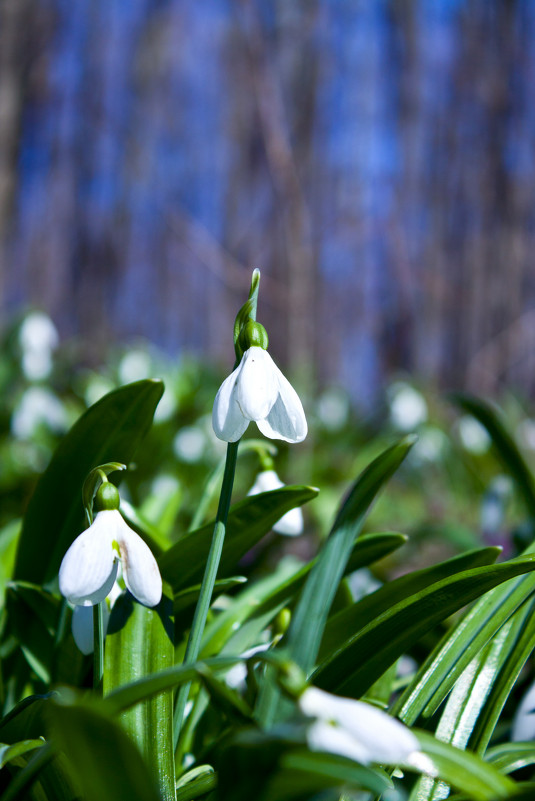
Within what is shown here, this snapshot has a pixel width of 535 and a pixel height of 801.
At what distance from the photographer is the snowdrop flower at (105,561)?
65 cm

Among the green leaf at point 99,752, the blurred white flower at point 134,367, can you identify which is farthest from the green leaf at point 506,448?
the blurred white flower at point 134,367

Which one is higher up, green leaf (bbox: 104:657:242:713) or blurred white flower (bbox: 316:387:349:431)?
blurred white flower (bbox: 316:387:349:431)

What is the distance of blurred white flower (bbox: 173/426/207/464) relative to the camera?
123 inches

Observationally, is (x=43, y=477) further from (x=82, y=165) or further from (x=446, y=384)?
(x=82, y=165)

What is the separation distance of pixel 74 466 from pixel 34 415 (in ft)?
7.67

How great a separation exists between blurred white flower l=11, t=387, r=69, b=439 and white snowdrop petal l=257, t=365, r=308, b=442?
262cm

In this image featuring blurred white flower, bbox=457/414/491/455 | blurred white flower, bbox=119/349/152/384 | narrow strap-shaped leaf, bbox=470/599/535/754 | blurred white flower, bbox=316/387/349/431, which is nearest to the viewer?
narrow strap-shaped leaf, bbox=470/599/535/754

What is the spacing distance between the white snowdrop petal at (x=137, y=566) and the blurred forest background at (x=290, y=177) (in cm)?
276

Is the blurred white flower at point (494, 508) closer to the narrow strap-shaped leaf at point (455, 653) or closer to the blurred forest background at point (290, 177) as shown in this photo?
the blurred forest background at point (290, 177)

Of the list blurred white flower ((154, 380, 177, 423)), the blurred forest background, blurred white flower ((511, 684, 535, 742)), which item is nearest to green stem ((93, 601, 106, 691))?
blurred white flower ((511, 684, 535, 742))

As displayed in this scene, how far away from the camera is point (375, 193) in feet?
22.4

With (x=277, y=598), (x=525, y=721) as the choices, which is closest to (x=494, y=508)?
(x=525, y=721)

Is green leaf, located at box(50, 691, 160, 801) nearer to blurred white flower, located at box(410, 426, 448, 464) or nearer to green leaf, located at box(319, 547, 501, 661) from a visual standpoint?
green leaf, located at box(319, 547, 501, 661)

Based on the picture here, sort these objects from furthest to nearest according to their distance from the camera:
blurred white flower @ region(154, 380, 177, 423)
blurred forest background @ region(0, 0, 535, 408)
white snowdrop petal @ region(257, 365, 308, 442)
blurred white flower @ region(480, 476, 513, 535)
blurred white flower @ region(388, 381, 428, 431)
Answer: blurred forest background @ region(0, 0, 535, 408) → blurred white flower @ region(388, 381, 428, 431) → blurred white flower @ region(154, 380, 177, 423) → blurred white flower @ region(480, 476, 513, 535) → white snowdrop petal @ region(257, 365, 308, 442)
